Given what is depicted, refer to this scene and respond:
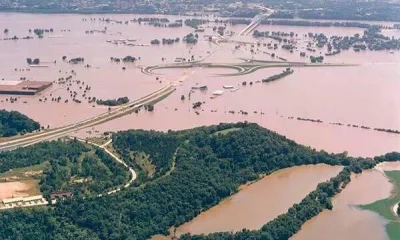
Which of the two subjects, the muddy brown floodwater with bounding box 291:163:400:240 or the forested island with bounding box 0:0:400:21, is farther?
the forested island with bounding box 0:0:400:21

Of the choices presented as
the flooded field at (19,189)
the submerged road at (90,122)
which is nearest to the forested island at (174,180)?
the flooded field at (19,189)

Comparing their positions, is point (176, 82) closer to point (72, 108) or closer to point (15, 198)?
point (72, 108)

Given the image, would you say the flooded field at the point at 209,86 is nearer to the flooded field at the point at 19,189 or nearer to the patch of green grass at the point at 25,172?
the patch of green grass at the point at 25,172

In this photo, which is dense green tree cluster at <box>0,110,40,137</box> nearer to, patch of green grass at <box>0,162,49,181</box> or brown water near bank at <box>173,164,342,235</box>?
patch of green grass at <box>0,162,49,181</box>

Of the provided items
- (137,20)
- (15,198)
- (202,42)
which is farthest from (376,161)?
(137,20)

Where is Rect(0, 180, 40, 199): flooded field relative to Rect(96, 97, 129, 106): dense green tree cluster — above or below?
below

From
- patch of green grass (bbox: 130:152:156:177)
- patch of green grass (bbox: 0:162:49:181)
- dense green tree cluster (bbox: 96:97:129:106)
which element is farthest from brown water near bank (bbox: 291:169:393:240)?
dense green tree cluster (bbox: 96:97:129:106)
